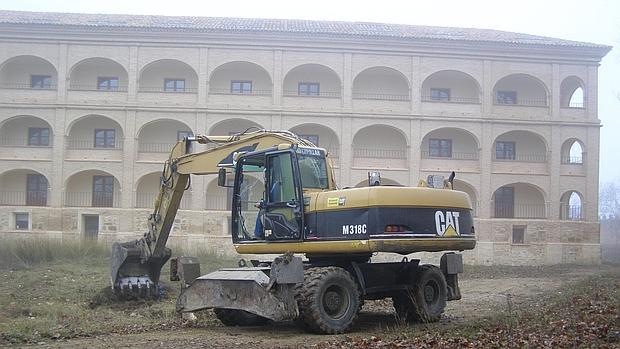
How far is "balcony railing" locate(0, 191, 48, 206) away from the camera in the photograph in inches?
1551

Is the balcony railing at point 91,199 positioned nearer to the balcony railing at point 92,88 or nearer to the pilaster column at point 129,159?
the pilaster column at point 129,159

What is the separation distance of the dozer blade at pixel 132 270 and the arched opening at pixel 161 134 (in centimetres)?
2312

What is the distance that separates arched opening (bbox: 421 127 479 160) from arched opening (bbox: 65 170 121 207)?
18143mm

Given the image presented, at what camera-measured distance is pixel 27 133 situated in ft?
131

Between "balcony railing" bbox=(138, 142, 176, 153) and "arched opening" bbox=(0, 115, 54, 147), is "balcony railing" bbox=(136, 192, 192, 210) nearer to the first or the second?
"balcony railing" bbox=(138, 142, 176, 153)

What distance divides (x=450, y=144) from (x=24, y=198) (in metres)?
24.9

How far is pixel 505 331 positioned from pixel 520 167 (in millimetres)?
31495

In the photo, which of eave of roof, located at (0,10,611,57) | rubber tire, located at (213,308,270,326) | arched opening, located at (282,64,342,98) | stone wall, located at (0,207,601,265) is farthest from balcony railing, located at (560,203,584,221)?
rubber tire, located at (213,308,270,326)

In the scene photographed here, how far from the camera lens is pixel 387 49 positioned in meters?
39.6

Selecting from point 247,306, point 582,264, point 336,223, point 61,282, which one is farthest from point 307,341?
point 582,264

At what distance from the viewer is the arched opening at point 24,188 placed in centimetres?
3950

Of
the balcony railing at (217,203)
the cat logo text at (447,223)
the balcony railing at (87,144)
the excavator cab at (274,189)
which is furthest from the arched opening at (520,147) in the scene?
the excavator cab at (274,189)

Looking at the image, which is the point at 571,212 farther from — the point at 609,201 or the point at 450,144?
the point at 609,201

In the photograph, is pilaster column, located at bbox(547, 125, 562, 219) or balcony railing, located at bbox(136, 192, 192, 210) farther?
pilaster column, located at bbox(547, 125, 562, 219)
